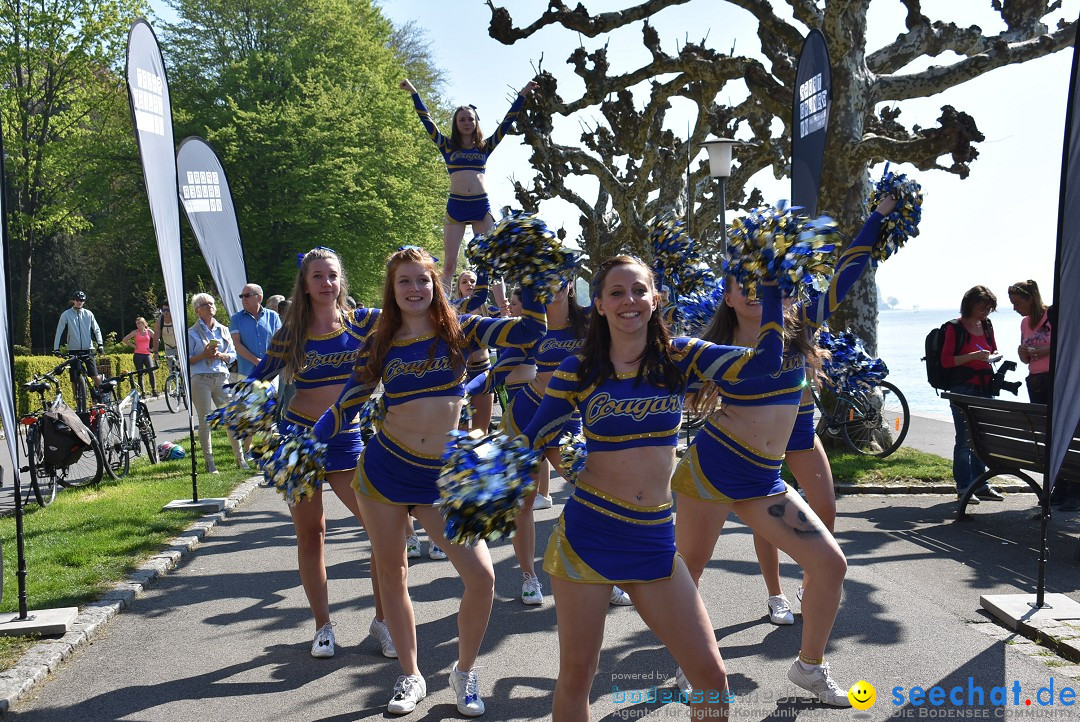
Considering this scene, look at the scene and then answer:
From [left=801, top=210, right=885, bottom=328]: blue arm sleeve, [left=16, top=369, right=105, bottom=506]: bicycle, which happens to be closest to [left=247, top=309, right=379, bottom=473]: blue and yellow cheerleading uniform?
[left=801, top=210, right=885, bottom=328]: blue arm sleeve

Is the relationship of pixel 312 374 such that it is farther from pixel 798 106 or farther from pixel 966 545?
pixel 798 106

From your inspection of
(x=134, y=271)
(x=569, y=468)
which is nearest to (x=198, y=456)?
(x=569, y=468)

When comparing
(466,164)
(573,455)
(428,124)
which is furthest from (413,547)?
(573,455)

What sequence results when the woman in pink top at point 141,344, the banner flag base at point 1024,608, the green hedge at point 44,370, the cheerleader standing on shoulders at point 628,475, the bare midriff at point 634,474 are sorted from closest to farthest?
1. the cheerleader standing on shoulders at point 628,475
2. the bare midriff at point 634,474
3. the banner flag base at point 1024,608
4. the green hedge at point 44,370
5. the woman in pink top at point 141,344

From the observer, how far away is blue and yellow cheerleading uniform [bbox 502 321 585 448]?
5719 mm

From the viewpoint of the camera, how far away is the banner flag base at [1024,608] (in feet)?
15.8

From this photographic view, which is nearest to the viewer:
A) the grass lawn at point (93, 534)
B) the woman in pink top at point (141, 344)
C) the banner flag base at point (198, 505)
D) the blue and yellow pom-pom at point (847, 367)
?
the blue and yellow pom-pom at point (847, 367)

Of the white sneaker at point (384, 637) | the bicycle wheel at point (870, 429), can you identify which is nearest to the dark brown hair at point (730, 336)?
the white sneaker at point (384, 637)

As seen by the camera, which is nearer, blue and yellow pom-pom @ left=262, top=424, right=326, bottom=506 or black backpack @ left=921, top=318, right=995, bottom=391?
blue and yellow pom-pom @ left=262, top=424, right=326, bottom=506

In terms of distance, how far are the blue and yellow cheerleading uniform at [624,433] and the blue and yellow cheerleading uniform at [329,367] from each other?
70.3 inches

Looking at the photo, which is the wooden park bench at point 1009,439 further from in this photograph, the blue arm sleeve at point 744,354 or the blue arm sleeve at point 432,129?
the blue arm sleeve at point 432,129

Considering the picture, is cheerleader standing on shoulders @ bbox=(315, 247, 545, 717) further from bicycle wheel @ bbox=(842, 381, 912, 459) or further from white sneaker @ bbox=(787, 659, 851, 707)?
bicycle wheel @ bbox=(842, 381, 912, 459)

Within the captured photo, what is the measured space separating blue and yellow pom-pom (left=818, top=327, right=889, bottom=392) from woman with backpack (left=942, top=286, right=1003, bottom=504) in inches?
125

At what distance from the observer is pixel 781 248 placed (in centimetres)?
312
